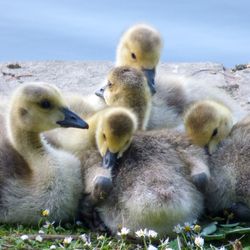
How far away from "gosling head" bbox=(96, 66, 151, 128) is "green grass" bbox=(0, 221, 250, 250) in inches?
25.1

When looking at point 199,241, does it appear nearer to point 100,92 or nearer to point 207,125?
point 207,125

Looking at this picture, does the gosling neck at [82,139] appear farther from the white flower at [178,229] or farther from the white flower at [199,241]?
the white flower at [199,241]

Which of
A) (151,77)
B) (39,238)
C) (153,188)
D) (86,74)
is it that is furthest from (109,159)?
(86,74)

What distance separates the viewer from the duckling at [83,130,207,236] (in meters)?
3.30

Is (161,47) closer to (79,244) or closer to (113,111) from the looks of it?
(113,111)

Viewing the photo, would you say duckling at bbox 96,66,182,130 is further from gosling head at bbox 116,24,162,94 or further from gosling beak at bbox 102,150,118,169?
gosling beak at bbox 102,150,118,169

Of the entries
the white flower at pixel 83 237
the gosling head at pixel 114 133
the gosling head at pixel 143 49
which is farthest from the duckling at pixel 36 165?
the gosling head at pixel 143 49

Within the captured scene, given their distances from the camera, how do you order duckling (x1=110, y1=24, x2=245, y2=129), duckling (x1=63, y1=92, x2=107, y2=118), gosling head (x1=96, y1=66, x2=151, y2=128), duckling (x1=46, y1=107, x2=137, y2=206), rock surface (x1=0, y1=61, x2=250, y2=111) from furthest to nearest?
rock surface (x1=0, y1=61, x2=250, y2=111) < duckling (x1=110, y1=24, x2=245, y2=129) < duckling (x1=63, y1=92, x2=107, y2=118) < gosling head (x1=96, y1=66, x2=151, y2=128) < duckling (x1=46, y1=107, x2=137, y2=206)

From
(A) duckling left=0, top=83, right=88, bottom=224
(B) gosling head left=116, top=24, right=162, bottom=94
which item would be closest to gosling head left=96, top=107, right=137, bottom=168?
(A) duckling left=0, top=83, right=88, bottom=224

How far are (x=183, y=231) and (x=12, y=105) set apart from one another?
95 cm

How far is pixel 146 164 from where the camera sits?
3.46 metres

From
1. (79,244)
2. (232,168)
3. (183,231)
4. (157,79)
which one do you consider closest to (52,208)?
(79,244)

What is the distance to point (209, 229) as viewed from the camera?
11.3 feet

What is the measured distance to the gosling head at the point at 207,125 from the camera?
3.59 metres
